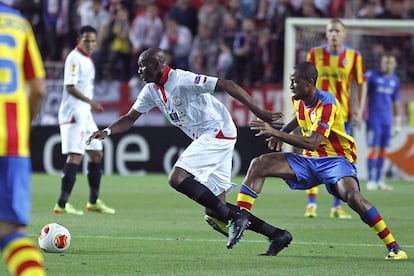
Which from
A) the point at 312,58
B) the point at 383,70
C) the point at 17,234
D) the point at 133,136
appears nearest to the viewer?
the point at 17,234

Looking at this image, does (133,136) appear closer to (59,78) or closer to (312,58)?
(59,78)

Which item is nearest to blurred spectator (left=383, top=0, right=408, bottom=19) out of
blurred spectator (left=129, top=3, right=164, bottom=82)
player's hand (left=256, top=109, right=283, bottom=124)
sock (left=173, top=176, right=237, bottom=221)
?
blurred spectator (left=129, top=3, right=164, bottom=82)

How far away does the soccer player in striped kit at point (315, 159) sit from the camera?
8.66 meters

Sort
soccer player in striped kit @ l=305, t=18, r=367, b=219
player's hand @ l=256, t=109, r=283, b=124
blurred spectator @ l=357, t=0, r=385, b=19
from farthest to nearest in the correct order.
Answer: blurred spectator @ l=357, t=0, r=385, b=19 → soccer player in striped kit @ l=305, t=18, r=367, b=219 → player's hand @ l=256, t=109, r=283, b=124

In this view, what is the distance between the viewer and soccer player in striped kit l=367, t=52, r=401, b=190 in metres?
17.8

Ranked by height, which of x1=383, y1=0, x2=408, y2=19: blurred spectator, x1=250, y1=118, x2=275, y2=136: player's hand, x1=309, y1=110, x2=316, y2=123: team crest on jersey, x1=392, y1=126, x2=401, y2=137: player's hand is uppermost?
x1=383, y1=0, x2=408, y2=19: blurred spectator

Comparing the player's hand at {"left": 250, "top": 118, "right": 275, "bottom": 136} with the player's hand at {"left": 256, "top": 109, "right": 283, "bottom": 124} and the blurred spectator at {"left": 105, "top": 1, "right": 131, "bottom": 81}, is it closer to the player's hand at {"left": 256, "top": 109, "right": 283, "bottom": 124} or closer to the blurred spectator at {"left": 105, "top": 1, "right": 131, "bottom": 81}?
the player's hand at {"left": 256, "top": 109, "right": 283, "bottom": 124}

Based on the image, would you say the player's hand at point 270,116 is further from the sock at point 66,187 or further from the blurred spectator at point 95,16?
the blurred spectator at point 95,16

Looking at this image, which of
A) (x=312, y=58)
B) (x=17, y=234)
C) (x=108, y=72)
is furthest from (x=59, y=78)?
(x=17, y=234)

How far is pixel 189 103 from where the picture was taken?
30.2 ft

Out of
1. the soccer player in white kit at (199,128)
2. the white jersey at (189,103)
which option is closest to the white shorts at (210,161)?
the soccer player in white kit at (199,128)

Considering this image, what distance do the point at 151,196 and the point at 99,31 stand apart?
716 cm

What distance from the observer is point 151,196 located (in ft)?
52.4

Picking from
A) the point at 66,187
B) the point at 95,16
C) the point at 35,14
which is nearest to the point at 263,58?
the point at 95,16
